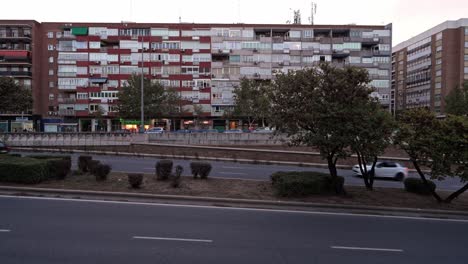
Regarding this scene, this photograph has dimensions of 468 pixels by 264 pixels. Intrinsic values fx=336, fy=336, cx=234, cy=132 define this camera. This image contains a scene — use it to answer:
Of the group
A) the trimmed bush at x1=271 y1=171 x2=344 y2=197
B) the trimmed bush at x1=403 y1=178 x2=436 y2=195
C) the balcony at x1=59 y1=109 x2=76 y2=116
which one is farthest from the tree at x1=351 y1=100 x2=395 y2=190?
the balcony at x1=59 y1=109 x2=76 y2=116

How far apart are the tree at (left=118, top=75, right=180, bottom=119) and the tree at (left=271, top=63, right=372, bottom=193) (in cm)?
4746

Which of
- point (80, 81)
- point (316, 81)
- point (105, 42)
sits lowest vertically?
point (316, 81)

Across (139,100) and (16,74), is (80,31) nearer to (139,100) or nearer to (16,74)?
(16,74)

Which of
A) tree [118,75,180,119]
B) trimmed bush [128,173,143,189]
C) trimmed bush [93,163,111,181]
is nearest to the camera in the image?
trimmed bush [128,173,143,189]

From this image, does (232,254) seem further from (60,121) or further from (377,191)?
(60,121)

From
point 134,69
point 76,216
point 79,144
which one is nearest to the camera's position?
point 76,216

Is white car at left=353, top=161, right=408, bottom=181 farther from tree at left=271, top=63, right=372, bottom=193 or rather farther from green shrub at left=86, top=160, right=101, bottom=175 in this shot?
green shrub at left=86, top=160, right=101, bottom=175

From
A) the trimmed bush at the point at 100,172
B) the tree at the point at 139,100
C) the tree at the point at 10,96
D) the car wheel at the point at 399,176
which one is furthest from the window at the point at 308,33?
the trimmed bush at the point at 100,172

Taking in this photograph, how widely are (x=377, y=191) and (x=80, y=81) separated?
215ft

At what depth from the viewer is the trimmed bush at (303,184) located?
38.2ft

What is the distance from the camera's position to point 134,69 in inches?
2628

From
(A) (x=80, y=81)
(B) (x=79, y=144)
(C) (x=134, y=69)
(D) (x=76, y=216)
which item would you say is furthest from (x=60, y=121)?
(D) (x=76, y=216)

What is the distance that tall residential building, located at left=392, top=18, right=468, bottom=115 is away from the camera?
78125 mm

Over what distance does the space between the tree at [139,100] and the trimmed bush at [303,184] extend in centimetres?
4743
